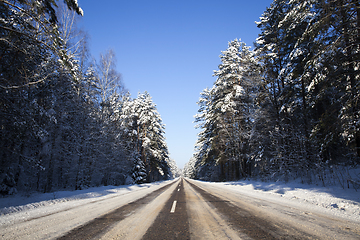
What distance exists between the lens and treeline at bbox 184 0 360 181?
7332 mm

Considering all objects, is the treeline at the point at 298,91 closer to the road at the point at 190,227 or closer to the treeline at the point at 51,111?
the road at the point at 190,227

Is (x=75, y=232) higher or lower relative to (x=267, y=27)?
lower

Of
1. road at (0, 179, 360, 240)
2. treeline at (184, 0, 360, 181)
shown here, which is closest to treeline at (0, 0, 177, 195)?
road at (0, 179, 360, 240)

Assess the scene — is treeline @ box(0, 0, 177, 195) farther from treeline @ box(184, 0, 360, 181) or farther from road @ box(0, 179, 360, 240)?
treeline @ box(184, 0, 360, 181)

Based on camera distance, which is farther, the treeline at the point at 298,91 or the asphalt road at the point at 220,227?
the treeline at the point at 298,91

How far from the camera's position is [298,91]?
1628 cm

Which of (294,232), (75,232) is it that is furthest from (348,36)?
(75,232)

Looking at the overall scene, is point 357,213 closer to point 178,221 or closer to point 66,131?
point 178,221

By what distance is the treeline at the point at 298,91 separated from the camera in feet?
24.1

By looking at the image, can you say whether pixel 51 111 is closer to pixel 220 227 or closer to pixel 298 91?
pixel 220 227

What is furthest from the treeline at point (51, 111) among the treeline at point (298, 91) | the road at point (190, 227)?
the treeline at point (298, 91)

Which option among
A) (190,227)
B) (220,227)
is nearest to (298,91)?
(220,227)

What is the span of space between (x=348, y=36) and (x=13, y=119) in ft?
46.6

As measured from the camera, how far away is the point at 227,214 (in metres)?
4.86
